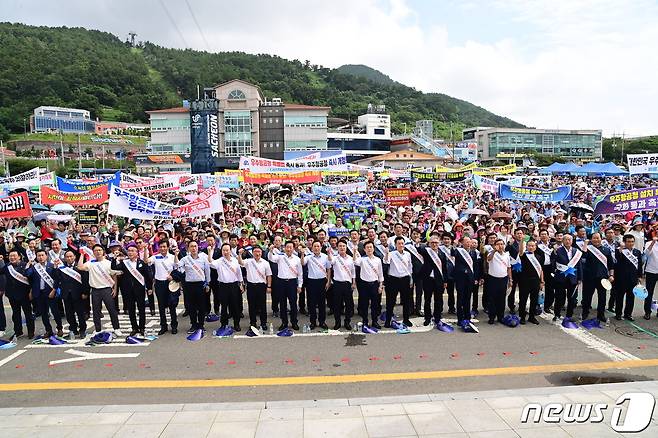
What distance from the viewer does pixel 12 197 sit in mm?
12211

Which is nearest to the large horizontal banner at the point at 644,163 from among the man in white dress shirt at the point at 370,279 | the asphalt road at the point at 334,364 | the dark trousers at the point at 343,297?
the asphalt road at the point at 334,364

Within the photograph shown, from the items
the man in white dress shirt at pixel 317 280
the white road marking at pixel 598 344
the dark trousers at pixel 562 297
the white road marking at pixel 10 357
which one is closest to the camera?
the white road marking at pixel 598 344

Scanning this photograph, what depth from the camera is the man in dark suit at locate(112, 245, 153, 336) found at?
7918 millimetres

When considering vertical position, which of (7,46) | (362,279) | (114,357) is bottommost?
(114,357)

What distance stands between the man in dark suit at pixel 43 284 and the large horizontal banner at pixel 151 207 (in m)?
3.31

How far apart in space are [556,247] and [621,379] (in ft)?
10.1

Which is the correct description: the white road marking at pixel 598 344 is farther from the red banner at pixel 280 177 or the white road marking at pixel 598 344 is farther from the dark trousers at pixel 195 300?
the red banner at pixel 280 177

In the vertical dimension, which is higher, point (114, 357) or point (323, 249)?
point (323, 249)

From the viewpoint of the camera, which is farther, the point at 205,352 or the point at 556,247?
the point at 556,247

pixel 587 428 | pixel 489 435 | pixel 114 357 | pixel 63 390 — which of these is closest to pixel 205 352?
pixel 114 357

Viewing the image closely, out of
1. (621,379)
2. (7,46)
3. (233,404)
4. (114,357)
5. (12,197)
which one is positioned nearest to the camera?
(233,404)

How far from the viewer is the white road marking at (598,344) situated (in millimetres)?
6617

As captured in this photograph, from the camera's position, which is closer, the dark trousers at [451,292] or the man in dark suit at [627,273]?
the man in dark suit at [627,273]

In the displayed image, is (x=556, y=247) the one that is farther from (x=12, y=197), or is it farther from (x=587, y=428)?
(x=12, y=197)
